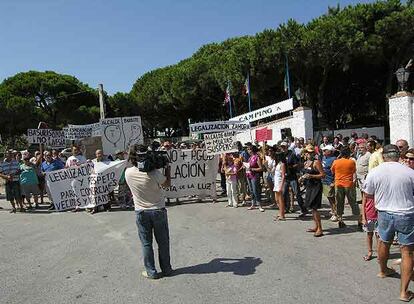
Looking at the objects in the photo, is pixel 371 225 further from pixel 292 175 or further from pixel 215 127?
pixel 215 127

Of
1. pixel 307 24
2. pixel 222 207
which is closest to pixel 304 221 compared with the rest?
pixel 222 207

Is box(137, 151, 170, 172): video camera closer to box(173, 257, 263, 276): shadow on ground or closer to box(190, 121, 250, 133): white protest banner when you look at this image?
box(173, 257, 263, 276): shadow on ground

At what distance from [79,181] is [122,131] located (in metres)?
3.82

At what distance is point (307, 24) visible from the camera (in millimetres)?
31234

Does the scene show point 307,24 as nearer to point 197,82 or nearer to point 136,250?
point 197,82

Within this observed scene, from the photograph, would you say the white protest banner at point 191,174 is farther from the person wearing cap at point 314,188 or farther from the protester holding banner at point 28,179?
the person wearing cap at point 314,188

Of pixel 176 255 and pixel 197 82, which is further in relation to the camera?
pixel 197 82

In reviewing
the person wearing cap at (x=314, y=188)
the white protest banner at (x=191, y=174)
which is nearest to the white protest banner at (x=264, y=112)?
the white protest banner at (x=191, y=174)

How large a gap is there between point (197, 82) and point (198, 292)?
4155cm

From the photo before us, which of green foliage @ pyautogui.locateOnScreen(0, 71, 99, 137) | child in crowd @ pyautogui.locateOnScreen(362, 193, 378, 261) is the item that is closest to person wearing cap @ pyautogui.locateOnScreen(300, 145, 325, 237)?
child in crowd @ pyautogui.locateOnScreen(362, 193, 378, 261)

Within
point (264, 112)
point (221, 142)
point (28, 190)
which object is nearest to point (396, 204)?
point (221, 142)

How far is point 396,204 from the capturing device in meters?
5.32

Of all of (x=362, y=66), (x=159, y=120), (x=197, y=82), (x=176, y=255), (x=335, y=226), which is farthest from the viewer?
(x=159, y=120)

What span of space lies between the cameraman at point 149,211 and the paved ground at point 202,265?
0.92 feet
